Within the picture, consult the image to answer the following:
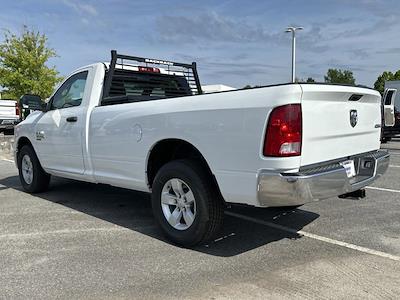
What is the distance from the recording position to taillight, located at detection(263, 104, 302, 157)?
3672mm

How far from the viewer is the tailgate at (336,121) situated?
3812 mm

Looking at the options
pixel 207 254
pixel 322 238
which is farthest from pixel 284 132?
pixel 322 238

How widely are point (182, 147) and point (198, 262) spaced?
1.22m

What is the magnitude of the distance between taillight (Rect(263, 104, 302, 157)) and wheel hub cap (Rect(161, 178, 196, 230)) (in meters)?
1.06

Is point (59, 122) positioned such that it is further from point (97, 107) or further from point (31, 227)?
point (31, 227)

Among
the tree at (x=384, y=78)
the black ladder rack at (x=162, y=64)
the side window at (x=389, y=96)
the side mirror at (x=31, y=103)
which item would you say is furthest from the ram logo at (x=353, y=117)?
the tree at (x=384, y=78)

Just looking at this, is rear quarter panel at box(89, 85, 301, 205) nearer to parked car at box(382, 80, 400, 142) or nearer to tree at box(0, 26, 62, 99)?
parked car at box(382, 80, 400, 142)

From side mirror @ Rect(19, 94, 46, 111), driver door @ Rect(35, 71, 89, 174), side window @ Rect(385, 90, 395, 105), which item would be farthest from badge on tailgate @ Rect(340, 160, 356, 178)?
side window @ Rect(385, 90, 395, 105)

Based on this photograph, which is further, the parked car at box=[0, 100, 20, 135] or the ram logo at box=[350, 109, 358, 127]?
the parked car at box=[0, 100, 20, 135]

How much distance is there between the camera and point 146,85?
6406 millimetres

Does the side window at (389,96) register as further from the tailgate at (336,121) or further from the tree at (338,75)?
the tree at (338,75)

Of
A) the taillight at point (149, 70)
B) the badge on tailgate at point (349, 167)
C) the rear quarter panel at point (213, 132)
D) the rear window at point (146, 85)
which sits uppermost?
the taillight at point (149, 70)

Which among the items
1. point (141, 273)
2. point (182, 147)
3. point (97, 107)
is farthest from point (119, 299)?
point (97, 107)

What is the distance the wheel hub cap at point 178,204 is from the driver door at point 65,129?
1675 millimetres
